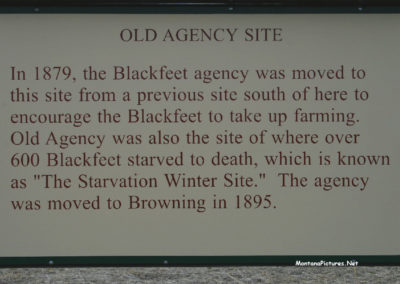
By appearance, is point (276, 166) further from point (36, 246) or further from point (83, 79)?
point (36, 246)

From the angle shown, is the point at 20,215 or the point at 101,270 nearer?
the point at 20,215

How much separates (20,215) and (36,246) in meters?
0.19

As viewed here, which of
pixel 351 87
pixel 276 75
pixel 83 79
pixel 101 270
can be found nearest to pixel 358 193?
pixel 351 87

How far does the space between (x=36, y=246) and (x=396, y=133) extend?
208cm

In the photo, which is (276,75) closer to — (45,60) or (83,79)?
(83,79)

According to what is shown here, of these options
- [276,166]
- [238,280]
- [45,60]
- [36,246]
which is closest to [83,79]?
[45,60]

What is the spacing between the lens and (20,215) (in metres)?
3.30

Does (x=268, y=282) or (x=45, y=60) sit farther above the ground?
(x=45, y=60)

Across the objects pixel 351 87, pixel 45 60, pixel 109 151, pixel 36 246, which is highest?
pixel 45 60

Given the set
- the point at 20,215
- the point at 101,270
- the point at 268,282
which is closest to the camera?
the point at 20,215

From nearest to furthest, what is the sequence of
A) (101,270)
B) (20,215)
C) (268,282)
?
(20,215) → (268,282) → (101,270)
